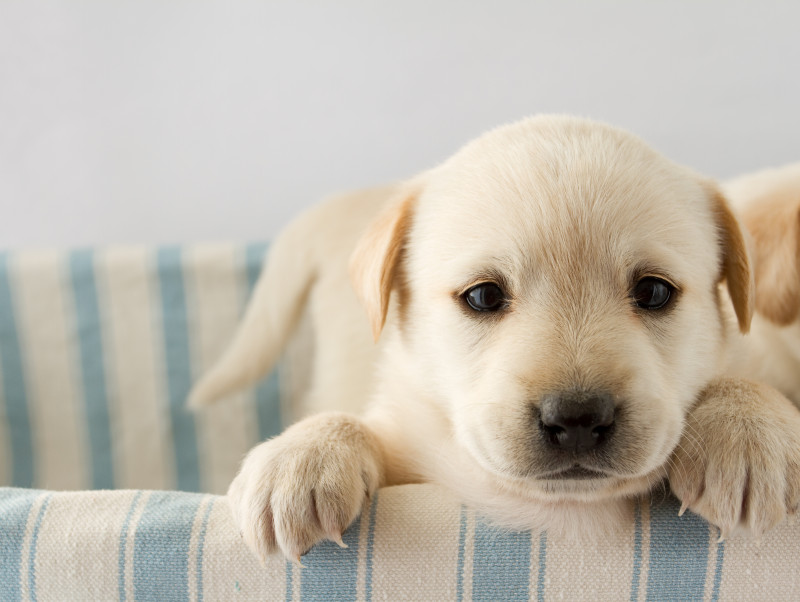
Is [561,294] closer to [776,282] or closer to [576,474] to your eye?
[576,474]

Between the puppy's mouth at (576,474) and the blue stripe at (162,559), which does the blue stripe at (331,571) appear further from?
the puppy's mouth at (576,474)

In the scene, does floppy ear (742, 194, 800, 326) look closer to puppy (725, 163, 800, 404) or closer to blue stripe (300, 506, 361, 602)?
puppy (725, 163, 800, 404)

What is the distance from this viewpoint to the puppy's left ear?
4.19 ft

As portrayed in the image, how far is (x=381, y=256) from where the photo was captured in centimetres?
133

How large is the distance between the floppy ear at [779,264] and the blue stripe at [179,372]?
5.57 feet

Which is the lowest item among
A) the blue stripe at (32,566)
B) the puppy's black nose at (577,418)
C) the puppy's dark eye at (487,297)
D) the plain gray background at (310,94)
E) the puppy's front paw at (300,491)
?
the blue stripe at (32,566)

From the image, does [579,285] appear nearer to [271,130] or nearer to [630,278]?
[630,278]

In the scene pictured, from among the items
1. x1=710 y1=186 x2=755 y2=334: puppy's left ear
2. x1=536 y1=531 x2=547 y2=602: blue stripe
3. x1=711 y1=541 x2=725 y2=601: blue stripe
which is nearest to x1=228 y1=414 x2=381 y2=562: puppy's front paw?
x1=536 y1=531 x2=547 y2=602: blue stripe

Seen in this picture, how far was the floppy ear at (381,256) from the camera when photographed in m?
1.31

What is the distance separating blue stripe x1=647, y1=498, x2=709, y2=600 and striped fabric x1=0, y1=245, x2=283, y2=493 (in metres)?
1.71

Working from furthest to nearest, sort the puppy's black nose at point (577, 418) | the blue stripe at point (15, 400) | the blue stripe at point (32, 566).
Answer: the blue stripe at point (15, 400) → the blue stripe at point (32, 566) → the puppy's black nose at point (577, 418)

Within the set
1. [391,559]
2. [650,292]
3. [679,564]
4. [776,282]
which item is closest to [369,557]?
[391,559]

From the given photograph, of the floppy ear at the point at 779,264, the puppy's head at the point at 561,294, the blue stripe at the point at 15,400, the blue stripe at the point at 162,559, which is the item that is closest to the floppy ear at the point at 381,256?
the puppy's head at the point at 561,294

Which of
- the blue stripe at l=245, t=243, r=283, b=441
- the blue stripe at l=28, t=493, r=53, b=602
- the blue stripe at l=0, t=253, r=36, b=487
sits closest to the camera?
the blue stripe at l=28, t=493, r=53, b=602
